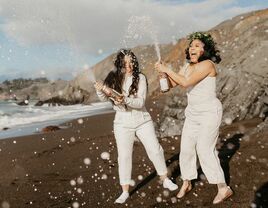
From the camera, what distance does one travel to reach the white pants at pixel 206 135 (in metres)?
6.46

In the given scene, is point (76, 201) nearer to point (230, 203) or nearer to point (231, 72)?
point (230, 203)

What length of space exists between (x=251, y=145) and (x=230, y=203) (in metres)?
3.17

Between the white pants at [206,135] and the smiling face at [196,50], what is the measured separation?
2.14ft

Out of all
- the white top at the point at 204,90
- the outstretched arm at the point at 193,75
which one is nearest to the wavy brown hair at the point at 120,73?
the outstretched arm at the point at 193,75

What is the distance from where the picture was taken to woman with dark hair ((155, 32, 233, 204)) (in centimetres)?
633

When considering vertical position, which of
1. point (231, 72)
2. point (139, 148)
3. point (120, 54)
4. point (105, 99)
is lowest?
point (139, 148)

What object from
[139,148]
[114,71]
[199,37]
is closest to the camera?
[199,37]

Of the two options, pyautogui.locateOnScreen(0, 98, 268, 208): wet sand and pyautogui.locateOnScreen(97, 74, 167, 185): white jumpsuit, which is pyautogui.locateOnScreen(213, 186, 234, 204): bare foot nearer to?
pyautogui.locateOnScreen(0, 98, 268, 208): wet sand

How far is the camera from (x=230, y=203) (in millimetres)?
6605

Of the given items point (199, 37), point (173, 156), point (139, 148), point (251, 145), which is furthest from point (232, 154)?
point (199, 37)

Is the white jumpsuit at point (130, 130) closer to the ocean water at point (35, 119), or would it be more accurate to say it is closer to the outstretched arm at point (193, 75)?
the outstretched arm at point (193, 75)

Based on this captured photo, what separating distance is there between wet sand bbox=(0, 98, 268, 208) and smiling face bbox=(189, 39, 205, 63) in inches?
81.0

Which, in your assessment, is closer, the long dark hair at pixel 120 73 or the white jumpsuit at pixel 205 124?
the white jumpsuit at pixel 205 124

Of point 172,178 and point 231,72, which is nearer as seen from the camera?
point 172,178
